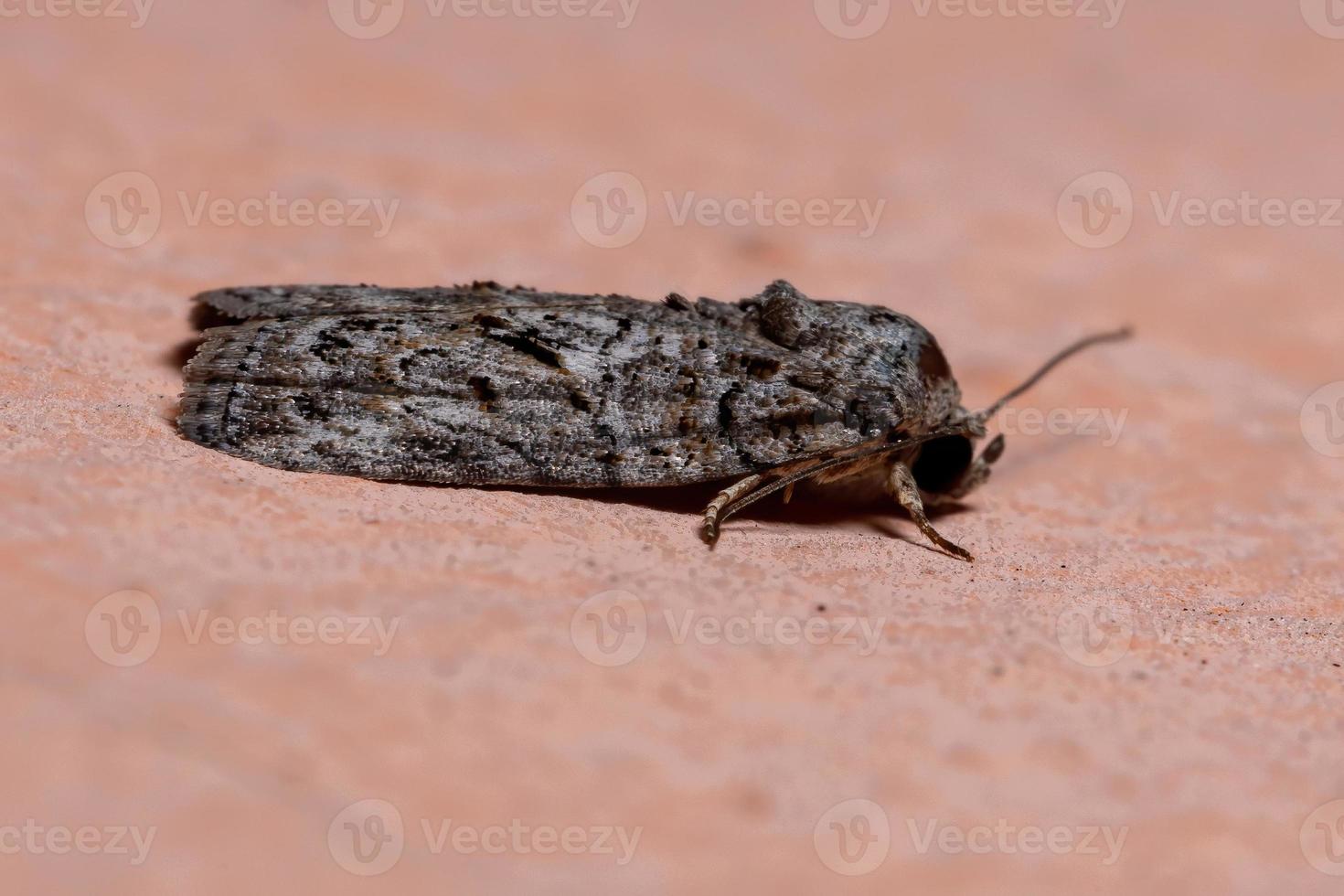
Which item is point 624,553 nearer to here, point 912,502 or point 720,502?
point 720,502

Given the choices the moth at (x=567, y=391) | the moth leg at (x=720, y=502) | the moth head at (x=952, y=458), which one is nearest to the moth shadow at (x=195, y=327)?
the moth at (x=567, y=391)

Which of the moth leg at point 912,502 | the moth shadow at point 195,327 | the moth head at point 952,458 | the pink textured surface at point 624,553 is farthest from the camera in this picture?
the moth head at point 952,458

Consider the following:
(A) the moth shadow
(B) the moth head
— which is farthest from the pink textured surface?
(B) the moth head

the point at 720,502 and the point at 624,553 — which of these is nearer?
the point at 624,553

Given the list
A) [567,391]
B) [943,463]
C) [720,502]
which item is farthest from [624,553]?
[943,463]

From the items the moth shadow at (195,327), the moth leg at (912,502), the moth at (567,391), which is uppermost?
the moth shadow at (195,327)

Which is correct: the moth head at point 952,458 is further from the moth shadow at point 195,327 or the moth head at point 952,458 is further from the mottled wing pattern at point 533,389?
the moth shadow at point 195,327
